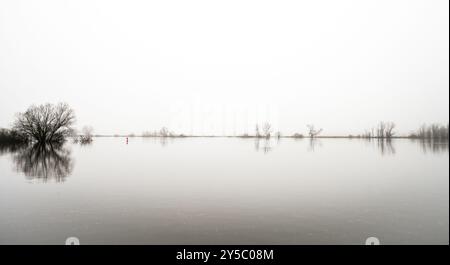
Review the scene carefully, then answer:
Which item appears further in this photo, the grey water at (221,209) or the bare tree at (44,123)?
the bare tree at (44,123)

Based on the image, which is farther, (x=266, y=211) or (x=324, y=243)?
(x=266, y=211)

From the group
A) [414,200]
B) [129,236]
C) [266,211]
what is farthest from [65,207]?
[414,200]

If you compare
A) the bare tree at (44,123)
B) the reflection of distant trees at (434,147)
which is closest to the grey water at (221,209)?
the reflection of distant trees at (434,147)

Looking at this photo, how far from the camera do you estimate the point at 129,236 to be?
23.5 feet

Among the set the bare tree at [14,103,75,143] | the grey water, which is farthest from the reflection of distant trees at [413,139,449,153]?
the bare tree at [14,103,75,143]

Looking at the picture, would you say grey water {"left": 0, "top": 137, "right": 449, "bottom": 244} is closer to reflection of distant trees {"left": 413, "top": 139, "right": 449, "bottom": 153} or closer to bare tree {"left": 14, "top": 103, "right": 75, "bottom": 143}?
reflection of distant trees {"left": 413, "top": 139, "right": 449, "bottom": 153}

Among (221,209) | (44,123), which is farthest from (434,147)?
(44,123)

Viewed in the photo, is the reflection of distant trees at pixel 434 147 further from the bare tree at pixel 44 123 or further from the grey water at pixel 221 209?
the bare tree at pixel 44 123

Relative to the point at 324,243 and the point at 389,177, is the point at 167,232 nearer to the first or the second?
the point at 324,243

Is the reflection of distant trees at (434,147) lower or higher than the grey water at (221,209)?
higher

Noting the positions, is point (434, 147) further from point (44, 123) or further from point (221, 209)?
point (44, 123)

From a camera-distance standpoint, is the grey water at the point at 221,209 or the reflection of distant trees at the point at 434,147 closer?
the grey water at the point at 221,209
